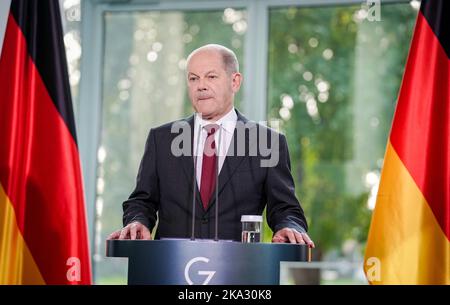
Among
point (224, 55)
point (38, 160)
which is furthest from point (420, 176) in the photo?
point (38, 160)

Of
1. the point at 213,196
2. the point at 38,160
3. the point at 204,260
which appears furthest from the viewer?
the point at 38,160

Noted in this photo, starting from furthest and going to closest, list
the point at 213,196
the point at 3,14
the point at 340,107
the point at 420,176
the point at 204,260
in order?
the point at 340,107 < the point at 3,14 < the point at 420,176 < the point at 213,196 < the point at 204,260

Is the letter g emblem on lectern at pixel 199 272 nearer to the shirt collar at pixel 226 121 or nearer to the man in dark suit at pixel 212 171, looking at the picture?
the man in dark suit at pixel 212 171

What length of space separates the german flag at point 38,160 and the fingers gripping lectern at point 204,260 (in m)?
1.06

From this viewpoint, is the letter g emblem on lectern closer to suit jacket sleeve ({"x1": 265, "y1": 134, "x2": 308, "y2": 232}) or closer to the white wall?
suit jacket sleeve ({"x1": 265, "y1": 134, "x2": 308, "y2": 232})

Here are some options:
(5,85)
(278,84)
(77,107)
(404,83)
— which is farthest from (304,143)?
(5,85)

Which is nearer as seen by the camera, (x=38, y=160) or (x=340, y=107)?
(x=38, y=160)

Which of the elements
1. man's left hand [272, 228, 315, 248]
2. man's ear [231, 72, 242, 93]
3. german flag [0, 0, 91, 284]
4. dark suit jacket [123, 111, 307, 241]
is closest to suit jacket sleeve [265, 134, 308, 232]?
dark suit jacket [123, 111, 307, 241]

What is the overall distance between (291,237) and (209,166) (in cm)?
59

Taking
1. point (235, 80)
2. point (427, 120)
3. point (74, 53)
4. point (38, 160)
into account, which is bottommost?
point (38, 160)

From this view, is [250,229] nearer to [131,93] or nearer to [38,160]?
[38,160]

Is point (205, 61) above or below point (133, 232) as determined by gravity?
above

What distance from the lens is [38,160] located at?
11.0 feet

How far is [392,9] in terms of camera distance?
5.61 metres
